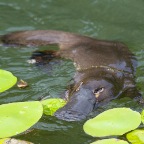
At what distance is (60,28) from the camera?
19.2 ft

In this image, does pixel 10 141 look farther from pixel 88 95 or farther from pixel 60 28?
pixel 60 28

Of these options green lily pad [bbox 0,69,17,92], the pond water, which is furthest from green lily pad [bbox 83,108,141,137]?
green lily pad [bbox 0,69,17,92]

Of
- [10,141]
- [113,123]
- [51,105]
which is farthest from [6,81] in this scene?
[113,123]

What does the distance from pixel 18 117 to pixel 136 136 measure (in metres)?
0.81

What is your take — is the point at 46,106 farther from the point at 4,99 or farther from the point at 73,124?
the point at 4,99

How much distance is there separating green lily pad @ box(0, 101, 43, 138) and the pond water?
264 millimetres

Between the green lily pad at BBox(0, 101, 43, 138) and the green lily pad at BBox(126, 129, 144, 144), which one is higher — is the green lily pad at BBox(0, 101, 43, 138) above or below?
above

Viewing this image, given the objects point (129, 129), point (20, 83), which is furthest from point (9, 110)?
point (20, 83)

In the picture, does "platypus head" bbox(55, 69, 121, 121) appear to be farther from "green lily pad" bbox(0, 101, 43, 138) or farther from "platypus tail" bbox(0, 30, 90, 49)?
"platypus tail" bbox(0, 30, 90, 49)

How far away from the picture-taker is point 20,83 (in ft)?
14.2

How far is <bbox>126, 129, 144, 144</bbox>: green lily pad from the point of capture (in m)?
3.05

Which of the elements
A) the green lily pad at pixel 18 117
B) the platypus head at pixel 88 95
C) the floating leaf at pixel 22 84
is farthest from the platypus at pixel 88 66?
the floating leaf at pixel 22 84

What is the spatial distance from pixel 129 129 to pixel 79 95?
85cm

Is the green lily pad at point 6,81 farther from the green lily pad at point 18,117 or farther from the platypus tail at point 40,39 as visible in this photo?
the platypus tail at point 40,39
